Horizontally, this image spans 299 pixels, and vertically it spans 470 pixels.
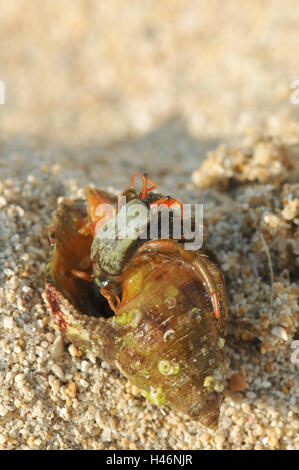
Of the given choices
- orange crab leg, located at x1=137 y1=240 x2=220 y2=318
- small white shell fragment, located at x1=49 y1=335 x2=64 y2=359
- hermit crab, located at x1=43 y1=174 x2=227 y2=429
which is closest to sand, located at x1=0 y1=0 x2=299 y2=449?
small white shell fragment, located at x1=49 y1=335 x2=64 y2=359

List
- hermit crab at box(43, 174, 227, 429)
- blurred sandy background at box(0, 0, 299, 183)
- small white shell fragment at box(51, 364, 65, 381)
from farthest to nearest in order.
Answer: blurred sandy background at box(0, 0, 299, 183) → small white shell fragment at box(51, 364, 65, 381) → hermit crab at box(43, 174, 227, 429)

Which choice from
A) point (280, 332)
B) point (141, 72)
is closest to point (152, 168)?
point (141, 72)

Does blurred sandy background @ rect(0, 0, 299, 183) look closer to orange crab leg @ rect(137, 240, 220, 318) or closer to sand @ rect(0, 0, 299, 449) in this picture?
sand @ rect(0, 0, 299, 449)

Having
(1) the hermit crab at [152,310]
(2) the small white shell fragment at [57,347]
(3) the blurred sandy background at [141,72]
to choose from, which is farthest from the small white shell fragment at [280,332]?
(3) the blurred sandy background at [141,72]

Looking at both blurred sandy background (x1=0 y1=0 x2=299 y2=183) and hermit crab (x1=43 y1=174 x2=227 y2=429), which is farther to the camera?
blurred sandy background (x1=0 y1=0 x2=299 y2=183)

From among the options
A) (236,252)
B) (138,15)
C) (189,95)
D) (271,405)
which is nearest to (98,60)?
(138,15)

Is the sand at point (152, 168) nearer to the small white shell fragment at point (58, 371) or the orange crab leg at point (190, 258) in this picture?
the small white shell fragment at point (58, 371)

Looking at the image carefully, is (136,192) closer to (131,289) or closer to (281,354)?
(131,289)
